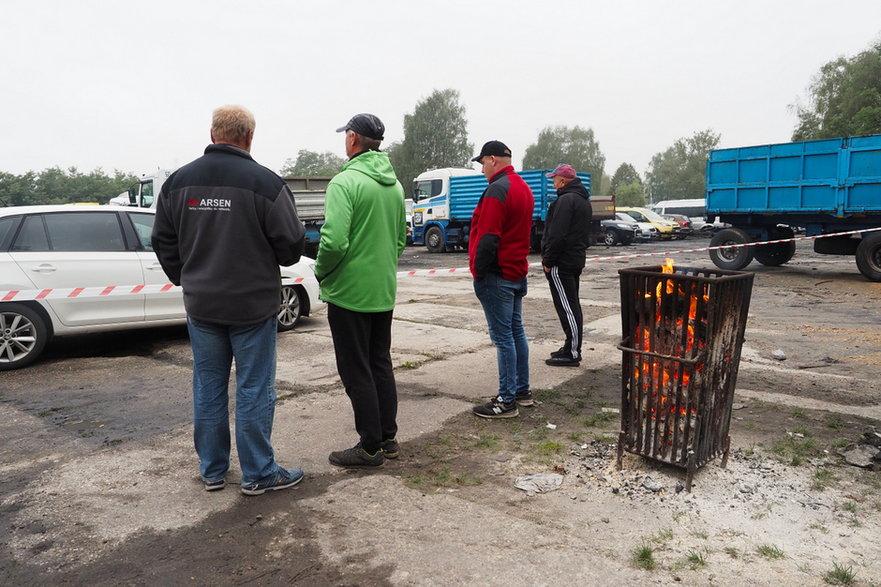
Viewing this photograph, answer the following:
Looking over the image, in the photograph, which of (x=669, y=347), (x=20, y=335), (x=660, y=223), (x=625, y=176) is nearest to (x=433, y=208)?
(x=660, y=223)

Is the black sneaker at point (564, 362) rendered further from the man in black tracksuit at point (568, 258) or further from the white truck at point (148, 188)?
the white truck at point (148, 188)

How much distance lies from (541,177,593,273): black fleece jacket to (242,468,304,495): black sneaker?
340 cm

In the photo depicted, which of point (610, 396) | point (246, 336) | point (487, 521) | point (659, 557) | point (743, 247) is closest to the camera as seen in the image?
point (659, 557)

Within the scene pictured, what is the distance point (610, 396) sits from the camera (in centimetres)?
528

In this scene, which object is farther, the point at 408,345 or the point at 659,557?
the point at 408,345

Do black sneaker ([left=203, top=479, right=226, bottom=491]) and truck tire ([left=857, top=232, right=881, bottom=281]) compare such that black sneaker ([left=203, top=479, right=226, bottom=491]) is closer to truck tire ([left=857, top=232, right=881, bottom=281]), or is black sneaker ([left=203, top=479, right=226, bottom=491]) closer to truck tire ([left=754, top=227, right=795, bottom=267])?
truck tire ([left=857, top=232, right=881, bottom=281])

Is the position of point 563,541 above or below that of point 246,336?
below

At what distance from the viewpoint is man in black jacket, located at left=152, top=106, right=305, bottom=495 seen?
325 cm

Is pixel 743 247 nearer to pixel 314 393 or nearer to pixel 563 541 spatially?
pixel 314 393

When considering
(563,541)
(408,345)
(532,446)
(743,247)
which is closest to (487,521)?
(563,541)

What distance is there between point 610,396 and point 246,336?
10.1ft

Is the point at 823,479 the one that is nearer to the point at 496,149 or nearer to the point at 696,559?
the point at 696,559

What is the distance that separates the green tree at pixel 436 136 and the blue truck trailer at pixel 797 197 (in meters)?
52.0

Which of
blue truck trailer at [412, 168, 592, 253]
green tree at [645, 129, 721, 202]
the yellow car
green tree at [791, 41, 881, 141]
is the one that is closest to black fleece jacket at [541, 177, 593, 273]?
blue truck trailer at [412, 168, 592, 253]
